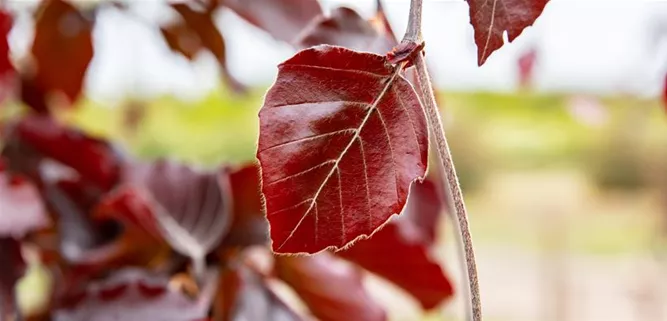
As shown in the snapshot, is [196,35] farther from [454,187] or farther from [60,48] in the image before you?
[454,187]

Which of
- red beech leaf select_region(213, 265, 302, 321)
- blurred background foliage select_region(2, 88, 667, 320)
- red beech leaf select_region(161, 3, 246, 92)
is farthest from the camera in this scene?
blurred background foliage select_region(2, 88, 667, 320)

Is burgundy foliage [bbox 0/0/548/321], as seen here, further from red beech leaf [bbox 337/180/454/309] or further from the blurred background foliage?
the blurred background foliage

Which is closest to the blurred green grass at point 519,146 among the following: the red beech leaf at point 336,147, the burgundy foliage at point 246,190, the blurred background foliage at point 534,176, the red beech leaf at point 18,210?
the blurred background foliage at point 534,176

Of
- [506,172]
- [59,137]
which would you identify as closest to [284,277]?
[59,137]

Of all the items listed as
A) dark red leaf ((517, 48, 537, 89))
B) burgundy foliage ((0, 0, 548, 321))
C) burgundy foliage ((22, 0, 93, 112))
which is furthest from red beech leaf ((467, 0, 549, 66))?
dark red leaf ((517, 48, 537, 89))

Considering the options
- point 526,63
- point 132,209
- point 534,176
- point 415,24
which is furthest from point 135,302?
point 534,176

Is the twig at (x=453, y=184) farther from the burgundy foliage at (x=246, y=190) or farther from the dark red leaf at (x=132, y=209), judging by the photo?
the dark red leaf at (x=132, y=209)
